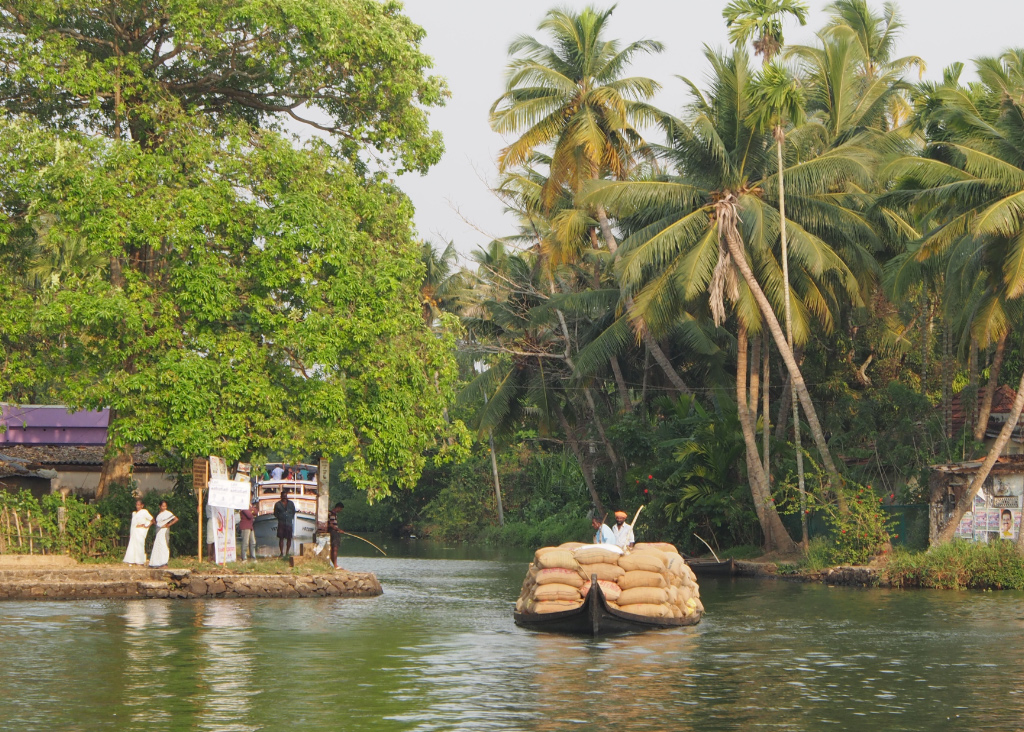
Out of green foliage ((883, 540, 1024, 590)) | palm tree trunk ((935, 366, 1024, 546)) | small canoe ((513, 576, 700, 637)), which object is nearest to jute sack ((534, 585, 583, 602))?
small canoe ((513, 576, 700, 637))

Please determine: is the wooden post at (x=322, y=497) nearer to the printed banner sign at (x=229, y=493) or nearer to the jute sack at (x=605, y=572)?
the printed banner sign at (x=229, y=493)

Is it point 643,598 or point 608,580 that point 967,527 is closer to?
point 643,598

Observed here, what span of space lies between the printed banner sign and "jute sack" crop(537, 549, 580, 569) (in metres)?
7.30

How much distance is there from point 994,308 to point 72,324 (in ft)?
64.6

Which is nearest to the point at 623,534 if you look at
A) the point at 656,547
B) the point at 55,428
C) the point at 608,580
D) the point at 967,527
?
the point at 656,547

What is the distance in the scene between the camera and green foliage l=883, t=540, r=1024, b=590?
26.7m

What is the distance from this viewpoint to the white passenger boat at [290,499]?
3209 centimetres

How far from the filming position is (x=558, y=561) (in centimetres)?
1894

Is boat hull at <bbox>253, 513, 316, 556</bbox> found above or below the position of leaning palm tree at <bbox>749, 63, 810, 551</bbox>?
below

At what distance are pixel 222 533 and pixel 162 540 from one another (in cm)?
125

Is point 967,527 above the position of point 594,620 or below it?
above

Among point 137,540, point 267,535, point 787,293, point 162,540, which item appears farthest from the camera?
point 267,535

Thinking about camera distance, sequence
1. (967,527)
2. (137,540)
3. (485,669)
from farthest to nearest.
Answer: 1. (967,527)
2. (137,540)
3. (485,669)

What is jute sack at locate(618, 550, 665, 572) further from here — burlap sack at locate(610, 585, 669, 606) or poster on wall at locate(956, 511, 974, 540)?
poster on wall at locate(956, 511, 974, 540)
